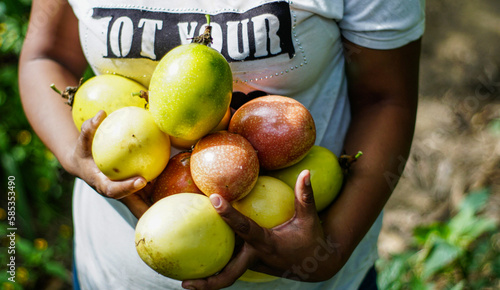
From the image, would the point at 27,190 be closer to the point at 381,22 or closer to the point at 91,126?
the point at 91,126

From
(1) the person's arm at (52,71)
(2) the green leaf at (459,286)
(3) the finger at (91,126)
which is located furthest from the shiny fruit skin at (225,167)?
(2) the green leaf at (459,286)

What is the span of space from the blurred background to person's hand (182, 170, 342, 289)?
110 centimetres

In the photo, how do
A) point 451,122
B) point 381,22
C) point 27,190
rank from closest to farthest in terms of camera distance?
point 381,22, point 27,190, point 451,122

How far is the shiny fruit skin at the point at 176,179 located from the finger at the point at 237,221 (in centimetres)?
12

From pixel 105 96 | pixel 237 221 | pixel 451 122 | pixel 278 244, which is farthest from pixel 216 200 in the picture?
pixel 451 122

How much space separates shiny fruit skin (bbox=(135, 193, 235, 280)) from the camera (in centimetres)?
87

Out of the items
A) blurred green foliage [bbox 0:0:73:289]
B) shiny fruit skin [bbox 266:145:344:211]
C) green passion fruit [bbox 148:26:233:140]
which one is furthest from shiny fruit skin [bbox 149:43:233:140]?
blurred green foliage [bbox 0:0:73:289]

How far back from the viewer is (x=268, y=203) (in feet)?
3.11

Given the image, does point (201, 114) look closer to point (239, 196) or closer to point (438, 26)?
point (239, 196)

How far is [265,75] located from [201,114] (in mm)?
283

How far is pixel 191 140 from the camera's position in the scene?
99 centimetres

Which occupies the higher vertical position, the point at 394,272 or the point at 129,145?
the point at 129,145

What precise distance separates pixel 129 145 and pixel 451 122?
10.2 ft

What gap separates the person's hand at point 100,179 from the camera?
923 millimetres
